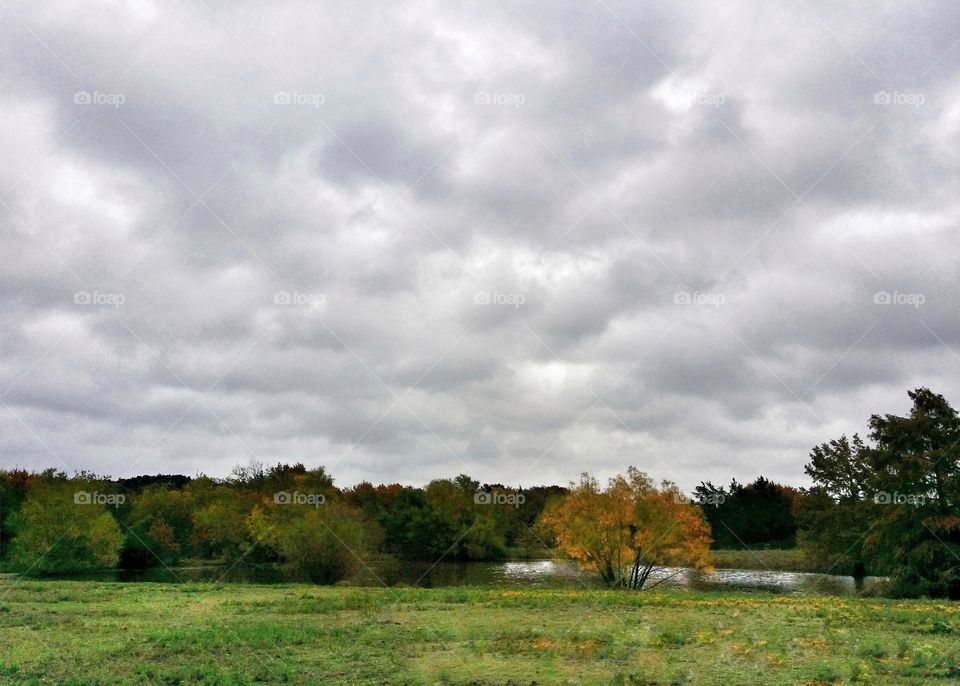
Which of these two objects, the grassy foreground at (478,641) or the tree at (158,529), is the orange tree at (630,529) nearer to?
the grassy foreground at (478,641)

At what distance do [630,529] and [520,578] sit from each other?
1549 cm

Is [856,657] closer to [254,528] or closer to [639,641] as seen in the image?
[639,641]

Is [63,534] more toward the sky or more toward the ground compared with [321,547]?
more toward the sky

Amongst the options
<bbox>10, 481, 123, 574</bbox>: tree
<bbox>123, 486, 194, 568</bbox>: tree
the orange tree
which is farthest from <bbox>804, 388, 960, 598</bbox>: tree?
<bbox>123, 486, 194, 568</bbox>: tree

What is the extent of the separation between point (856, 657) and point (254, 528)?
60.5 metres

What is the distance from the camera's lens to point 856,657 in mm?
16516

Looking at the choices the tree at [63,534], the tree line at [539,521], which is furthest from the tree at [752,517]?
the tree at [63,534]

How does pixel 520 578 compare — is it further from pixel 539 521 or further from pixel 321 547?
pixel 321 547

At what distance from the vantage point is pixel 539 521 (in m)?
47.0

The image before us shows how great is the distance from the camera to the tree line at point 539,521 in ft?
122

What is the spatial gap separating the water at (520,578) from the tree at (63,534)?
6.89 feet

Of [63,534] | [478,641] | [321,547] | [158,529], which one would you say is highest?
[63,534]

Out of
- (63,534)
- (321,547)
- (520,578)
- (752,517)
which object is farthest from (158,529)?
(752,517)

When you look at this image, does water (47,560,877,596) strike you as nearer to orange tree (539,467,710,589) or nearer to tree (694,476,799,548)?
orange tree (539,467,710,589)
